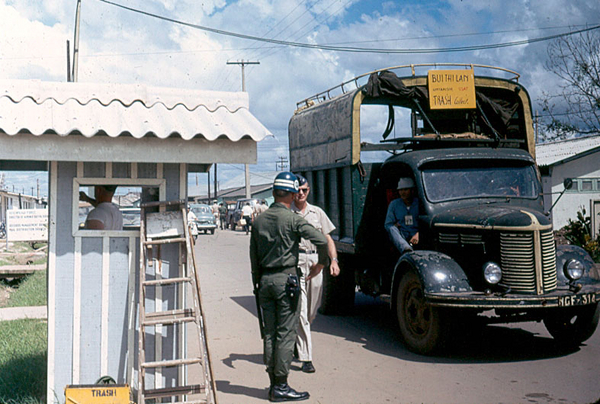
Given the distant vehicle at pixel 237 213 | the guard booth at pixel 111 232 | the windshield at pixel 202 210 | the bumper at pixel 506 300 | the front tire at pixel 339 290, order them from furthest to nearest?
1. the distant vehicle at pixel 237 213
2. the windshield at pixel 202 210
3. the front tire at pixel 339 290
4. the bumper at pixel 506 300
5. the guard booth at pixel 111 232

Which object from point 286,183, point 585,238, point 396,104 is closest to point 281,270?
point 286,183

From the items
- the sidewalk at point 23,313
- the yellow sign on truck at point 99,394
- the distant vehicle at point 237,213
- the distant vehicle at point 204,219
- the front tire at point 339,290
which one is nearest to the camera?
the yellow sign on truck at point 99,394

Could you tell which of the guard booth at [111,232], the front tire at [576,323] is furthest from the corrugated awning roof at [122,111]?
the front tire at [576,323]

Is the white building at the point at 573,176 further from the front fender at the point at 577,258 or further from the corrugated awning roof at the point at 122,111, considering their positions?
the corrugated awning roof at the point at 122,111

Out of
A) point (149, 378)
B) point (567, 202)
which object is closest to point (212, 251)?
point (567, 202)

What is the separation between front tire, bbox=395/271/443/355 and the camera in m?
7.39

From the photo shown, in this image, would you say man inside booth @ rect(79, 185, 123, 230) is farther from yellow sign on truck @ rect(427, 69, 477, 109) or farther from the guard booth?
yellow sign on truck @ rect(427, 69, 477, 109)

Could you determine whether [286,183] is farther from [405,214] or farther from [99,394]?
[405,214]

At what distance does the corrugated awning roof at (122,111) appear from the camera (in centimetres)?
493

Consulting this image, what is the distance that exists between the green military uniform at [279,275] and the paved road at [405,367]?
52 cm

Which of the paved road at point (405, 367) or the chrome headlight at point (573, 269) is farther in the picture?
the chrome headlight at point (573, 269)

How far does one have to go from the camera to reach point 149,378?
548 centimetres

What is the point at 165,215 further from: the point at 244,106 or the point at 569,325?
the point at 569,325

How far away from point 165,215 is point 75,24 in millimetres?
19758
